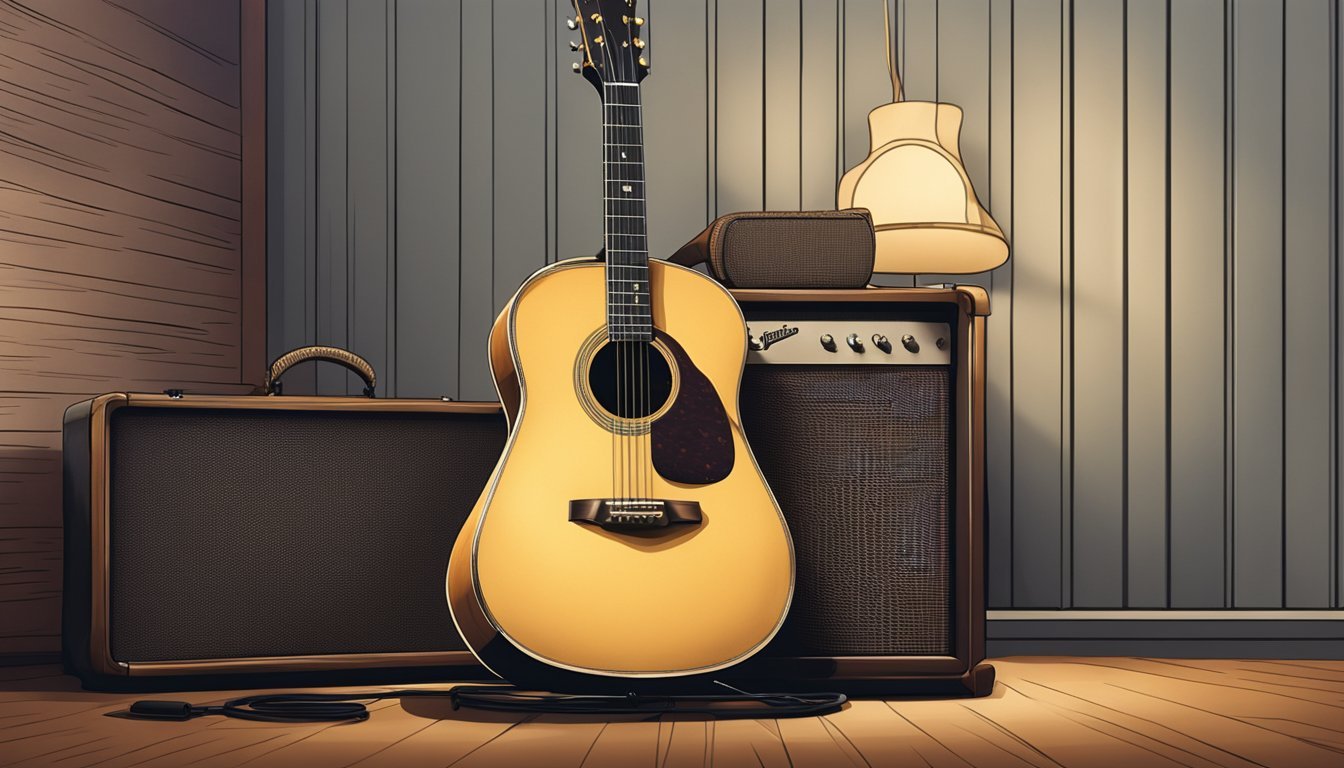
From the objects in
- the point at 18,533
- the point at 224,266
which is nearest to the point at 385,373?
the point at 224,266

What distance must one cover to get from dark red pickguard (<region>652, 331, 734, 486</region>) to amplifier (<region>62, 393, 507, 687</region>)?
0.98 ft

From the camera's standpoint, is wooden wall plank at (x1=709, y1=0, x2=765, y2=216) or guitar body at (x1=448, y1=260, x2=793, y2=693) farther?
wooden wall plank at (x1=709, y1=0, x2=765, y2=216)

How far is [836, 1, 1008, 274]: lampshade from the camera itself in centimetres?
171

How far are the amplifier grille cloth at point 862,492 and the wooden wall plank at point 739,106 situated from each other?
64 centimetres

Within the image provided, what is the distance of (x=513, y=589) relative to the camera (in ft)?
4.03

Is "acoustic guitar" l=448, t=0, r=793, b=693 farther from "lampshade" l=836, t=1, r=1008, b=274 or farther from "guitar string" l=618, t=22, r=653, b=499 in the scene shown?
"lampshade" l=836, t=1, r=1008, b=274

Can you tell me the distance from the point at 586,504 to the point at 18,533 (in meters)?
0.96

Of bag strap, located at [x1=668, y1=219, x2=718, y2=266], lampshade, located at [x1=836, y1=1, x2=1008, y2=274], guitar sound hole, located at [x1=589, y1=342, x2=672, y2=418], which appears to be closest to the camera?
guitar sound hole, located at [x1=589, y1=342, x2=672, y2=418]

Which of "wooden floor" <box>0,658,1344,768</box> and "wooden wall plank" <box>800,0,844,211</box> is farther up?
"wooden wall plank" <box>800,0,844,211</box>

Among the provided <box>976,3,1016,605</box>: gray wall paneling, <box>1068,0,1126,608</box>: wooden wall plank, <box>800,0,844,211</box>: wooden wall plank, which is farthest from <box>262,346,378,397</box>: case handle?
<box>1068,0,1126,608</box>: wooden wall plank

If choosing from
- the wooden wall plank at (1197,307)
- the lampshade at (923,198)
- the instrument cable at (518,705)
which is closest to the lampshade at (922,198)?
the lampshade at (923,198)

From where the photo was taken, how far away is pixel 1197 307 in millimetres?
1938

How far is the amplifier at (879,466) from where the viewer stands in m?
1.42

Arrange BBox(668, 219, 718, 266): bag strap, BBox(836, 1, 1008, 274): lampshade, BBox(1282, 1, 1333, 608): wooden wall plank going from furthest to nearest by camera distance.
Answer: BBox(1282, 1, 1333, 608): wooden wall plank
BBox(836, 1, 1008, 274): lampshade
BBox(668, 219, 718, 266): bag strap
